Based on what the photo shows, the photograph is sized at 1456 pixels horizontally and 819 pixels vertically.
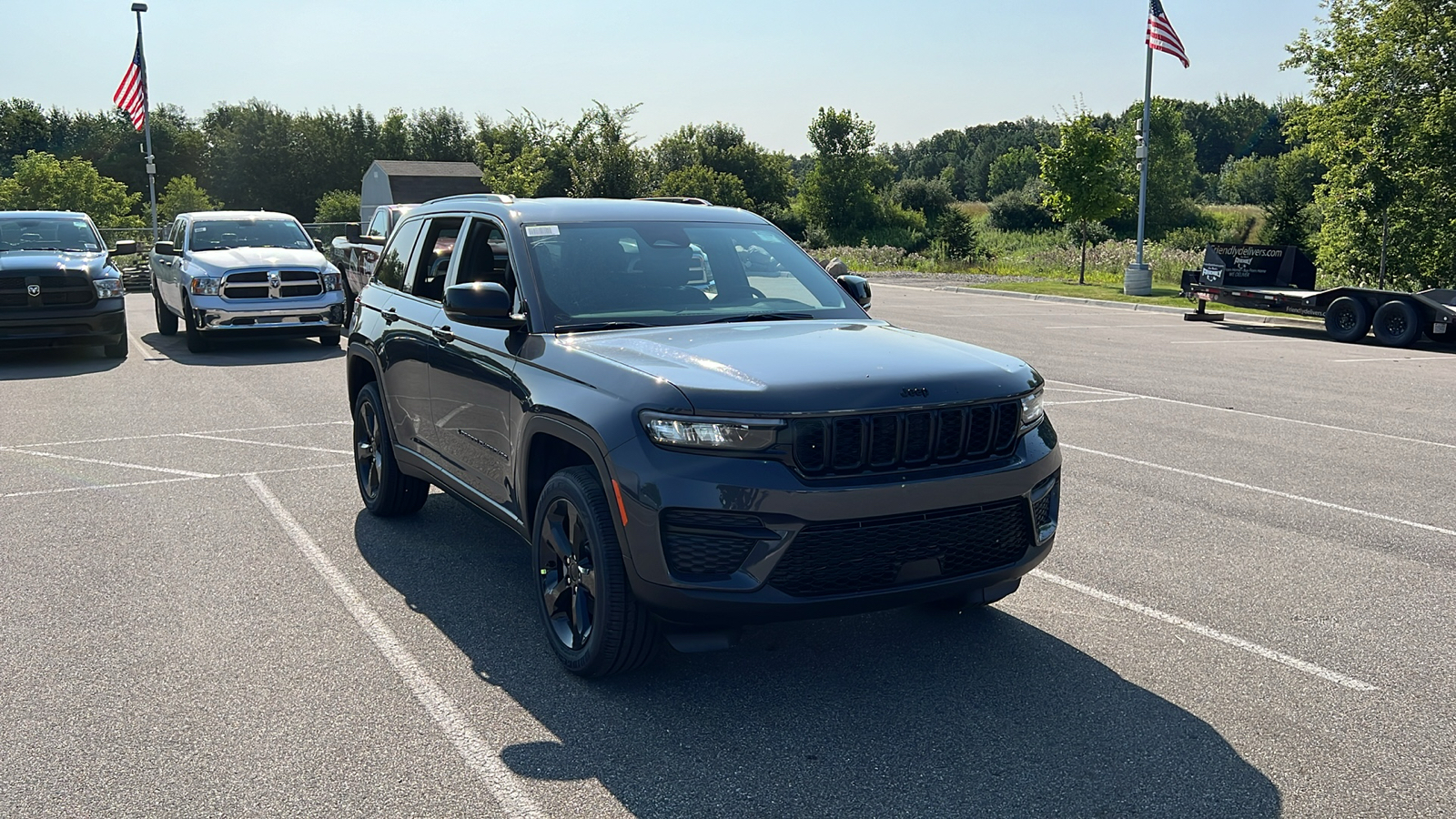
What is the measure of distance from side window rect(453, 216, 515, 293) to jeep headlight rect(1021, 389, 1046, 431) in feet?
8.22

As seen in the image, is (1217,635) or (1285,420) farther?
(1285,420)


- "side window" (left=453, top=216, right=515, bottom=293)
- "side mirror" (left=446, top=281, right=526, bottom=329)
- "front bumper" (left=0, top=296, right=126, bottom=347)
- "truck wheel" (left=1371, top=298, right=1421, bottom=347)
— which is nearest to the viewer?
"side mirror" (left=446, top=281, right=526, bottom=329)

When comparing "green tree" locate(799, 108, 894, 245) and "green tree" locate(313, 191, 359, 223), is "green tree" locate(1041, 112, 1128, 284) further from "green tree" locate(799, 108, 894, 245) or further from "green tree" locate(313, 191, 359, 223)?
"green tree" locate(313, 191, 359, 223)

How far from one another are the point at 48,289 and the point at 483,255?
474 inches

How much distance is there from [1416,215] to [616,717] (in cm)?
2742

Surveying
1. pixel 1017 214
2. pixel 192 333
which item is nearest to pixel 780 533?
pixel 192 333

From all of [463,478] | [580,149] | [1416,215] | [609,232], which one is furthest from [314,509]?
[580,149]

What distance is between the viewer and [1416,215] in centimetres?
2623

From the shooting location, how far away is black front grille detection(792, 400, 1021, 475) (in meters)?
4.02

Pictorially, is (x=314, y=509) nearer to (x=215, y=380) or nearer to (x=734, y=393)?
(x=734, y=393)

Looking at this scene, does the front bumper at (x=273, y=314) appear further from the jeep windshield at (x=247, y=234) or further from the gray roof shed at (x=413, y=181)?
the gray roof shed at (x=413, y=181)

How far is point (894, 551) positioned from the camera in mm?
4109

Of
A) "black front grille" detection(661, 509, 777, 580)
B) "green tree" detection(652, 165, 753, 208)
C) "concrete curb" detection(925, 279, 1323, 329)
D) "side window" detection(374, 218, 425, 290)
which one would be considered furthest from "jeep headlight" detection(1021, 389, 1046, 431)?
"green tree" detection(652, 165, 753, 208)

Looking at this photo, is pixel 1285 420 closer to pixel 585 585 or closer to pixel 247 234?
pixel 585 585
